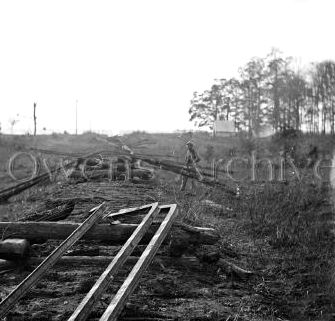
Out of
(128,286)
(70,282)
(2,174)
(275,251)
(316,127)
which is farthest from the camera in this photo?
(316,127)

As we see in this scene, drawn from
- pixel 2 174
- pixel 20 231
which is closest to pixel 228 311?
pixel 20 231

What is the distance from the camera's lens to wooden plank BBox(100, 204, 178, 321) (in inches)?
176

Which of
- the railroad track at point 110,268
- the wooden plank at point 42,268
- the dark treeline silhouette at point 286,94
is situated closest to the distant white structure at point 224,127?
the dark treeline silhouette at point 286,94

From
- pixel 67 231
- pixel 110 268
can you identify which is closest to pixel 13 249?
pixel 67 231

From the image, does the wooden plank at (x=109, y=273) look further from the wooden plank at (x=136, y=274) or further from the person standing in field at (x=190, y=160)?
the person standing in field at (x=190, y=160)

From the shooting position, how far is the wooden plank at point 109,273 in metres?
4.46

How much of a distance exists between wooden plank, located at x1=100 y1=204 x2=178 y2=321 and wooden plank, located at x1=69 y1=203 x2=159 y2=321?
189 millimetres

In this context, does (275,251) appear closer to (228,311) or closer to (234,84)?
(228,311)

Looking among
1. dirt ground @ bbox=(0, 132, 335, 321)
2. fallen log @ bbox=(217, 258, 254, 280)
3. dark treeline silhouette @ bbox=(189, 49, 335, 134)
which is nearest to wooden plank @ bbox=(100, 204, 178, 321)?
dirt ground @ bbox=(0, 132, 335, 321)

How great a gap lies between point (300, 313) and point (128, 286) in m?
2.10

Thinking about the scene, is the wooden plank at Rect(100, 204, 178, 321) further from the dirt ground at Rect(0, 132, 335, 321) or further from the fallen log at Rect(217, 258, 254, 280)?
the fallen log at Rect(217, 258, 254, 280)

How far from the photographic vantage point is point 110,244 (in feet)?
22.8

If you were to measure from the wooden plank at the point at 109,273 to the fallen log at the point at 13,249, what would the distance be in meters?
1.36

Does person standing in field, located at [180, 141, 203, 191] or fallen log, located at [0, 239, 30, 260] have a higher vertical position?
person standing in field, located at [180, 141, 203, 191]
